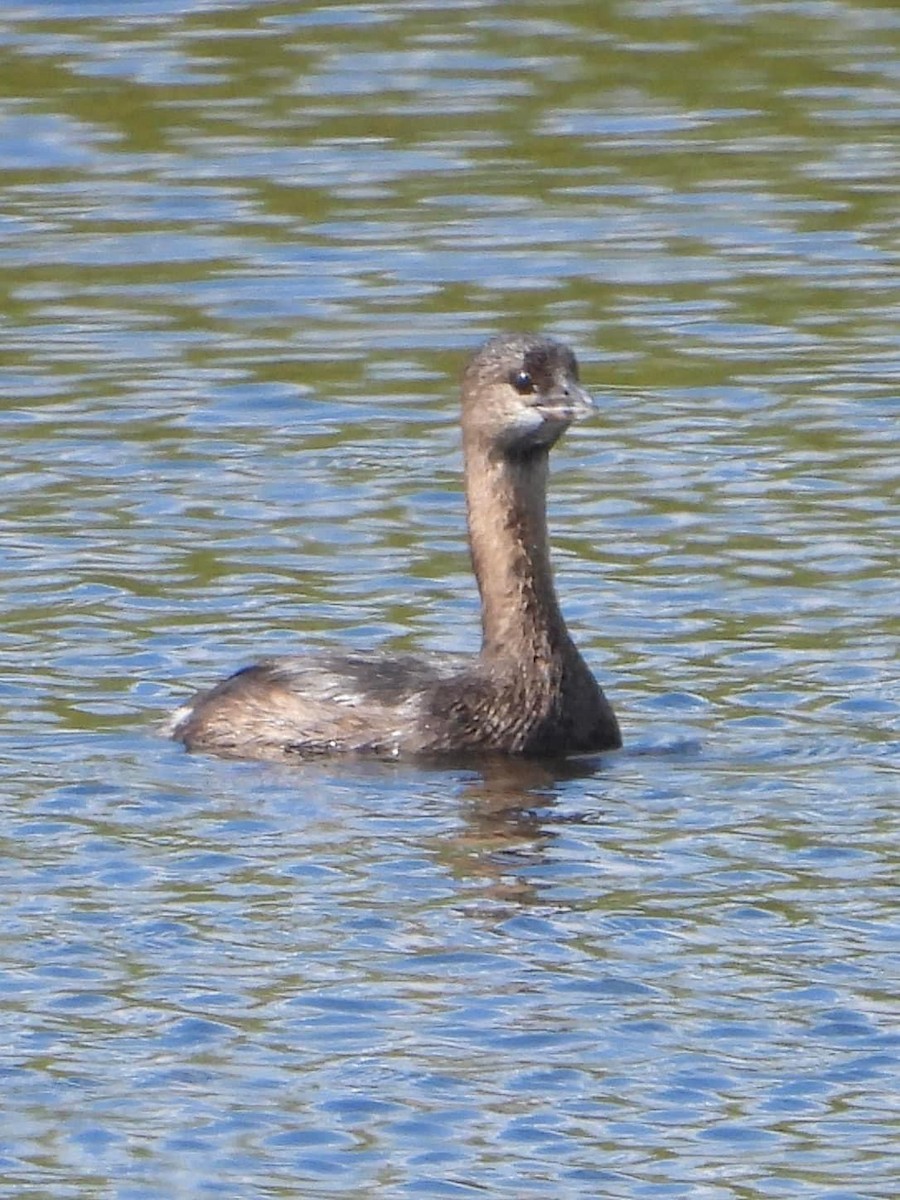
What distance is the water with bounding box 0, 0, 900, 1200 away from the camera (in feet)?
31.9

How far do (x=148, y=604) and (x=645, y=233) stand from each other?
662 centimetres

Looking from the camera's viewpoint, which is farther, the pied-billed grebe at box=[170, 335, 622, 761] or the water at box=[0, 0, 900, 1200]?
the pied-billed grebe at box=[170, 335, 622, 761]

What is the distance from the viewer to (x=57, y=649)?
47.4 feet

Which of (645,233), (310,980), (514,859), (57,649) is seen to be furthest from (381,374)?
(310,980)

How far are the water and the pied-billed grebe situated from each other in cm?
23

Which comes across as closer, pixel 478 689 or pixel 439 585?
pixel 478 689

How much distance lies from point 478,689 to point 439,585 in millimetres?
1981

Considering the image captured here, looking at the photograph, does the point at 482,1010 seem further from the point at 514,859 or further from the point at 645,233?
the point at 645,233

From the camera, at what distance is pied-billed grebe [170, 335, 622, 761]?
13477mm

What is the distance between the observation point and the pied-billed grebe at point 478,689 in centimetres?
1348

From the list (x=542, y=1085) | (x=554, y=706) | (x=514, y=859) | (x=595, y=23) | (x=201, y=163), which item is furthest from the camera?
(x=595, y=23)

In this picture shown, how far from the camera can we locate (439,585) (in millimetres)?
15508

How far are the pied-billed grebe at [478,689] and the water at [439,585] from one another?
230 millimetres

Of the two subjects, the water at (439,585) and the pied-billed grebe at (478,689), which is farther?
the pied-billed grebe at (478,689)
